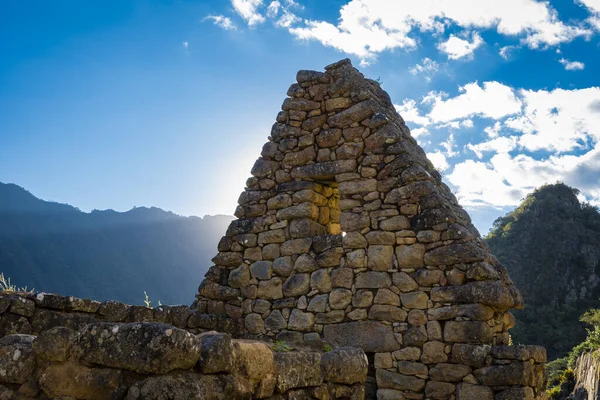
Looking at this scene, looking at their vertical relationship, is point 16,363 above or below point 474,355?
above

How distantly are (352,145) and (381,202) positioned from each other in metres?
0.96

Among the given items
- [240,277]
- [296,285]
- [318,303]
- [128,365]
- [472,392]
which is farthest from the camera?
[240,277]

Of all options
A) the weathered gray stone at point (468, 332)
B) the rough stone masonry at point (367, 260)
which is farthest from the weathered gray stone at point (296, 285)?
the weathered gray stone at point (468, 332)

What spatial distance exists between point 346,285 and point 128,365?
4.05 m

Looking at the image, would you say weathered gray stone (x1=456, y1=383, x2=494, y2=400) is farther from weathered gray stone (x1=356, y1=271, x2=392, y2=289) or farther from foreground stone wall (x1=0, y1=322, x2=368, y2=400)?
foreground stone wall (x1=0, y1=322, x2=368, y2=400)

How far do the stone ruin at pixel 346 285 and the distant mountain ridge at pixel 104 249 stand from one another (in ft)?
173

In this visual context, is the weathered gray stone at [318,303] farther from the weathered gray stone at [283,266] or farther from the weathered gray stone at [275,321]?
the weathered gray stone at [283,266]

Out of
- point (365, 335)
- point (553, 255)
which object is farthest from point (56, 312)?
point (553, 255)

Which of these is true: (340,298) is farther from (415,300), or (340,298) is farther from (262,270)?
(262,270)

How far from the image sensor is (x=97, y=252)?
248 feet

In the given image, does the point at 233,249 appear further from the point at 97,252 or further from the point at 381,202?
the point at 97,252

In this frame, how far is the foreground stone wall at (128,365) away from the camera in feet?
7.61

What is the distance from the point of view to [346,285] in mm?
6117

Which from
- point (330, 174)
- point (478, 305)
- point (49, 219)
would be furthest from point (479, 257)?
point (49, 219)
